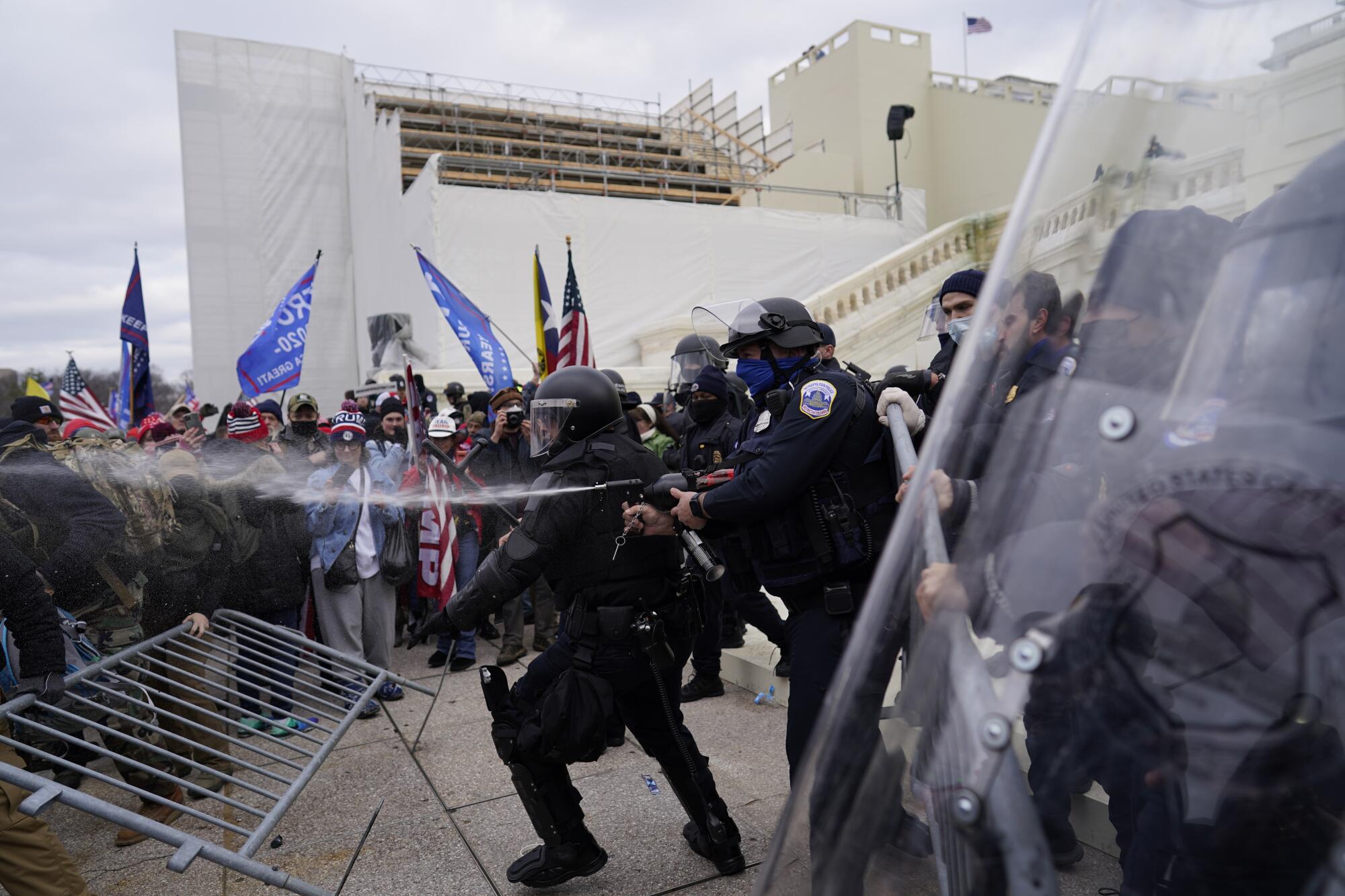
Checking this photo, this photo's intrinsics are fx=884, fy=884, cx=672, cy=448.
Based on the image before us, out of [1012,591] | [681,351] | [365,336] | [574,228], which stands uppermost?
[574,228]

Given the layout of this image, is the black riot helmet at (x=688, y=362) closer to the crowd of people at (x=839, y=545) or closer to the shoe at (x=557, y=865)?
the crowd of people at (x=839, y=545)

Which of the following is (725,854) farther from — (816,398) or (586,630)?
(816,398)

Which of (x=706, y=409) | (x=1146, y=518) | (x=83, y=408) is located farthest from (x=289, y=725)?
(x=83, y=408)

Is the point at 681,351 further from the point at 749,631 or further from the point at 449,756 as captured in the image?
the point at 449,756

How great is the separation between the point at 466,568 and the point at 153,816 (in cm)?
278

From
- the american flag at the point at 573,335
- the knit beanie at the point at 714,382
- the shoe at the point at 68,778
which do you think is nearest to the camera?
the shoe at the point at 68,778

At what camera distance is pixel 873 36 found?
84.3ft

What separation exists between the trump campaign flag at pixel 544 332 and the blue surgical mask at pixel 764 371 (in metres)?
4.72

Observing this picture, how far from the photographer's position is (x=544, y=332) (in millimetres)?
8281

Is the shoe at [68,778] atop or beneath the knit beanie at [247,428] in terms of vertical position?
beneath

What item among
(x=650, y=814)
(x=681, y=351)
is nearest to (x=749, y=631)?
(x=681, y=351)

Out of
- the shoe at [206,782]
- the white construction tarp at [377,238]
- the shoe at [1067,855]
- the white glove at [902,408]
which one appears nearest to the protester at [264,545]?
the shoe at [206,782]

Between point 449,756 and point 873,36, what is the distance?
26.0 meters

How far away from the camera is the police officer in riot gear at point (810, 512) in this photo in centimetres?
285
